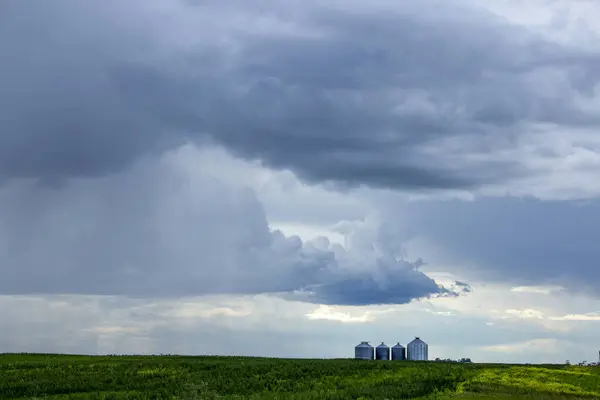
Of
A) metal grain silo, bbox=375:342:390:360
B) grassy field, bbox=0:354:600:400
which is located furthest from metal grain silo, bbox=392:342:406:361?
grassy field, bbox=0:354:600:400

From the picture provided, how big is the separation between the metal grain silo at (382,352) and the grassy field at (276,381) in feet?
59.9

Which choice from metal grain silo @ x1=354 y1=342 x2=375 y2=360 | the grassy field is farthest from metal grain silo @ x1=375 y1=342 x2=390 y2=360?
the grassy field

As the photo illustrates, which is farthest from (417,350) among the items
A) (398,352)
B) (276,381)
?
(276,381)

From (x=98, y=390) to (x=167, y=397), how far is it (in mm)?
10478

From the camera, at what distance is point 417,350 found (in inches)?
4065

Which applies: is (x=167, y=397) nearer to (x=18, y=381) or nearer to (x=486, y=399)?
(x=18, y=381)

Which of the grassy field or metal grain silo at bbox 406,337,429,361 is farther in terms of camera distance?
metal grain silo at bbox 406,337,429,361

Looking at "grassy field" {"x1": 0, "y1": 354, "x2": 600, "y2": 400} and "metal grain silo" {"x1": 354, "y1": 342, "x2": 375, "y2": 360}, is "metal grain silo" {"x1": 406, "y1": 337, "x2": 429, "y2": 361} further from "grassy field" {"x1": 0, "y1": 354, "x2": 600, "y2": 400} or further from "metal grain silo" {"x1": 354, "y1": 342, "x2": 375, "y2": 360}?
"grassy field" {"x1": 0, "y1": 354, "x2": 600, "y2": 400}

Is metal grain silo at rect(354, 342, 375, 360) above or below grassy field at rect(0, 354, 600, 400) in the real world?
above

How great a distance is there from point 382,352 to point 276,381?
36.3 metres

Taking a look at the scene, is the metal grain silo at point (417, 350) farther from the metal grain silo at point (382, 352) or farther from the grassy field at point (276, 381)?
the grassy field at point (276, 381)

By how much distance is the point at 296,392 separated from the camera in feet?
211

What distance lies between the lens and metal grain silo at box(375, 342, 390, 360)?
345 feet

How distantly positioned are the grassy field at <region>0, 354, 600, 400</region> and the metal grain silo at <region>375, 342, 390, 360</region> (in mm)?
18255
